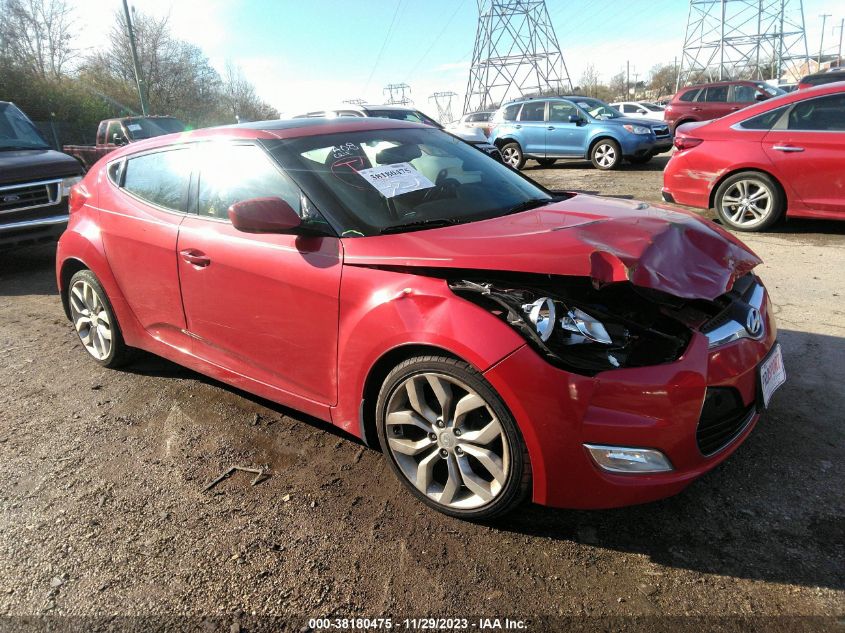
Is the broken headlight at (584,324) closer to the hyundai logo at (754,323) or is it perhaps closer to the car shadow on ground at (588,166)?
the hyundai logo at (754,323)

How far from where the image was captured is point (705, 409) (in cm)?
211

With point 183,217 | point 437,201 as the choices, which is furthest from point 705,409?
point 183,217

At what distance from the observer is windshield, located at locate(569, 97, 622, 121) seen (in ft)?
46.3

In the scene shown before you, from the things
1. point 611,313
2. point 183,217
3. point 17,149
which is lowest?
point 611,313

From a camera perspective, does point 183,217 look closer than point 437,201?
No

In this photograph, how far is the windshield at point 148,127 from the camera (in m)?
14.5

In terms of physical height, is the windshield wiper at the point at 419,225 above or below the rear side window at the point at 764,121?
below

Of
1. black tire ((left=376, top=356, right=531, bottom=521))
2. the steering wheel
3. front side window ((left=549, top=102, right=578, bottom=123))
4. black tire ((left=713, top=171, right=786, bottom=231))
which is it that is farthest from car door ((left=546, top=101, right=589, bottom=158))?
black tire ((left=376, top=356, right=531, bottom=521))

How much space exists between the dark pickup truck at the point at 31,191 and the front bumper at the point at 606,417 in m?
6.77

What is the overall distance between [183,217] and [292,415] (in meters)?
1.26

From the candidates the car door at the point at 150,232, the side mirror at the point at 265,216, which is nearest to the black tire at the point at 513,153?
the car door at the point at 150,232

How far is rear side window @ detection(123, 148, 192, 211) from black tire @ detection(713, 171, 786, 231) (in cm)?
607

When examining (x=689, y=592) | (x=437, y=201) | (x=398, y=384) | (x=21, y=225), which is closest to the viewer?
(x=689, y=592)

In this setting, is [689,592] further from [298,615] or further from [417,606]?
[298,615]
